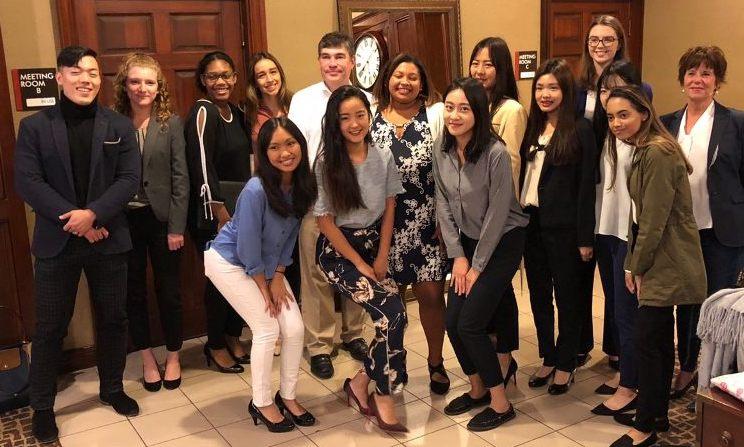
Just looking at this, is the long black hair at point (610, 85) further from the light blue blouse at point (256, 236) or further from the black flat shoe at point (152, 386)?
the black flat shoe at point (152, 386)

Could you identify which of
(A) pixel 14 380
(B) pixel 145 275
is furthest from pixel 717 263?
(A) pixel 14 380

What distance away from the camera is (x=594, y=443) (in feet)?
9.04

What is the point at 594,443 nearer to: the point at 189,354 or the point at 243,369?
the point at 243,369

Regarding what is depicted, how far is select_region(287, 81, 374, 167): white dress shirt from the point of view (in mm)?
3347

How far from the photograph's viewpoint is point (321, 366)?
11.5ft

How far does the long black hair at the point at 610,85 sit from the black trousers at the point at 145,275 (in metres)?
2.02

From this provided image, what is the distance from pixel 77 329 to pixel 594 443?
2.61 meters

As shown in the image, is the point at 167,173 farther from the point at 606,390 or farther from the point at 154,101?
the point at 606,390

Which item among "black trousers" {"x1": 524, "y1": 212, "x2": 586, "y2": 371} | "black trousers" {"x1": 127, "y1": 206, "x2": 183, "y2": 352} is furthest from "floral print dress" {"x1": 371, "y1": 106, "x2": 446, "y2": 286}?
"black trousers" {"x1": 127, "y1": 206, "x2": 183, "y2": 352}

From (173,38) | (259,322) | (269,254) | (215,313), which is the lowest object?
(215,313)

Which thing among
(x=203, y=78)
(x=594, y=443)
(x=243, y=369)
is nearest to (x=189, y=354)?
(x=243, y=369)

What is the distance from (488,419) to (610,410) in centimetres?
53

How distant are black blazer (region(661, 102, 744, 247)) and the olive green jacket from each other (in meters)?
0.43

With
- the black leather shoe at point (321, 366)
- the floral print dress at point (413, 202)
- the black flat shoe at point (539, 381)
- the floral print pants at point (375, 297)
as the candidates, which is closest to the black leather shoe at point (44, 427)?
the black leather shoe at point (321, 366)
